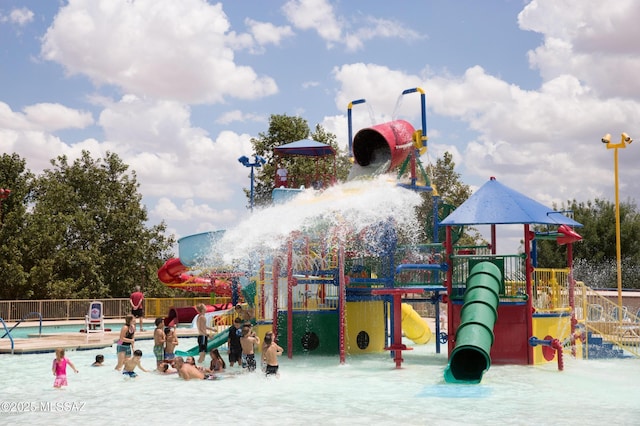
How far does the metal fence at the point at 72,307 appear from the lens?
35.1m

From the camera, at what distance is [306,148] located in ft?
82.0

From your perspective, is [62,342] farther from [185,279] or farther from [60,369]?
[185,279]

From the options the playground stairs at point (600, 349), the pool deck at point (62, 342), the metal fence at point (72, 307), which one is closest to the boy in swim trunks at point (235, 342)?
the pool deck at point (62, 342)

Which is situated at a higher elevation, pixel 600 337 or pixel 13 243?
pixel 13 243

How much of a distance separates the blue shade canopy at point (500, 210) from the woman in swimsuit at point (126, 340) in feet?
24.7

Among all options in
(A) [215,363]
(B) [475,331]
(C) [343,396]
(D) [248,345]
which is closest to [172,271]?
(A) [215,363]

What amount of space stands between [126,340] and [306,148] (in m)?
10.4

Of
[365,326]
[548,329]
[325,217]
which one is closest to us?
[325,217]

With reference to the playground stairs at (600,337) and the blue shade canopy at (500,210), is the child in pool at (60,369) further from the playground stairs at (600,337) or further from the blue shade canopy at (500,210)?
the playground stairs at (600,337)

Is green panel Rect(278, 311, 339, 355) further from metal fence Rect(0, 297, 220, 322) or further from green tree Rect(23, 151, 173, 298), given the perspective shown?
green tree Rect(23, 151, 173, 298)

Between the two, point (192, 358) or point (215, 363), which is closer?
point (192, 358)

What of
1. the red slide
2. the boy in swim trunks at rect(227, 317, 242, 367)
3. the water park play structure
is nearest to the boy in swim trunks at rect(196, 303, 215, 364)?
the boy in swim trunks at rect(227, 317, 242, 367)

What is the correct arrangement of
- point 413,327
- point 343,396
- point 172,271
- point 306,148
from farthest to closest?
point 172,271 < point 306,148 < point 413,327 < point 343,396

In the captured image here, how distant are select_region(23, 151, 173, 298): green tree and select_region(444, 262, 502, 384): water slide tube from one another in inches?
1123
